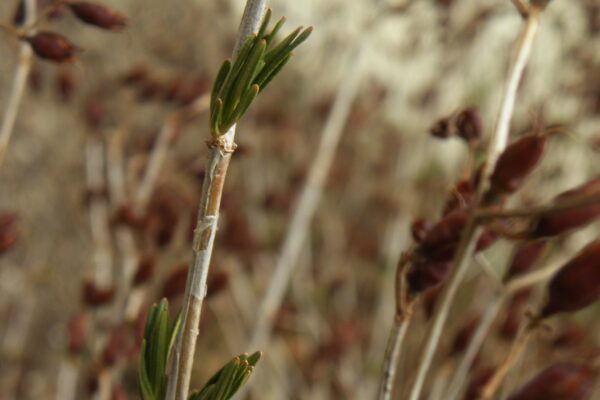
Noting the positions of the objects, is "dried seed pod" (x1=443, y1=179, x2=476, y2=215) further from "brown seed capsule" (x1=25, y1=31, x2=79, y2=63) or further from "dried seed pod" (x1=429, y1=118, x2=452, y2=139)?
"brown seed capsule" (x1=25, y1=31, x2=79, y2=63)

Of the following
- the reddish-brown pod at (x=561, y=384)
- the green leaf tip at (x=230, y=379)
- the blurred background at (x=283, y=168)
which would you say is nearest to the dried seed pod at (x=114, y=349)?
the blurred background at (x=283, y=168)

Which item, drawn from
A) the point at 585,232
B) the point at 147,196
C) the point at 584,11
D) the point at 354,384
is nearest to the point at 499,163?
the point at 147,196

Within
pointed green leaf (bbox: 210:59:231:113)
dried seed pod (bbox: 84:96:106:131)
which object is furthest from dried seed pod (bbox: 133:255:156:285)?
dried seed pod (bbox: 84:96:106:131)

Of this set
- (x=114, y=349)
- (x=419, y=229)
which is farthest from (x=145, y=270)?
(x=419, y=229)

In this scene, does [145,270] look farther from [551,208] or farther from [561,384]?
[551,208]

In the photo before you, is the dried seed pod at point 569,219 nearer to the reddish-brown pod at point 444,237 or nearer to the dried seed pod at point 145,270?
the reddish-brown pod at point 444,237

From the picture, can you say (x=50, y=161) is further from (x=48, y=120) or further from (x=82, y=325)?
(x=82, y=325)

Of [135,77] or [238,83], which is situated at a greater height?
[135,77]
